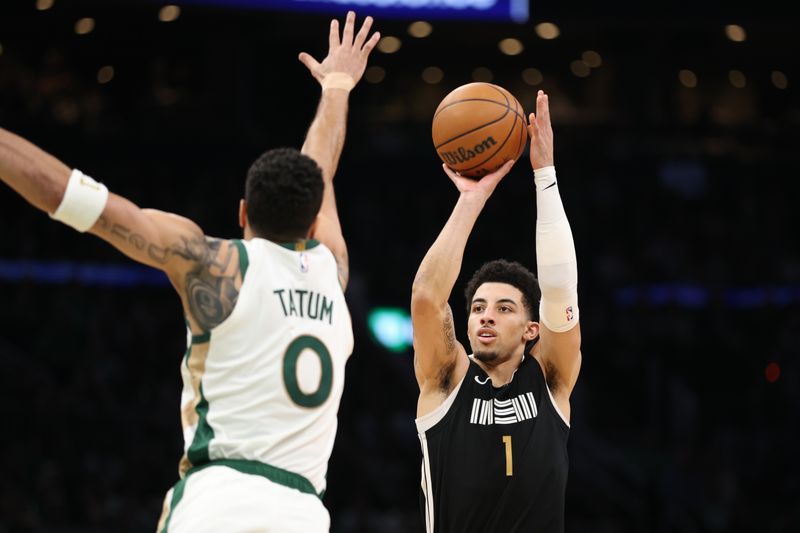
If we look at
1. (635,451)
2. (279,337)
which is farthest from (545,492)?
(635,451)

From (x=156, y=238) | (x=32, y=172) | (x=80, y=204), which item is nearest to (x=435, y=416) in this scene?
(x=156, y=238)

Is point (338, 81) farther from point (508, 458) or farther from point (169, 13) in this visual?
point (169, 13)

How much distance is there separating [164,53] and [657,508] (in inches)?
390

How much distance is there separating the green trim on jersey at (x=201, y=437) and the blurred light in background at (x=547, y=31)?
11.3 metres

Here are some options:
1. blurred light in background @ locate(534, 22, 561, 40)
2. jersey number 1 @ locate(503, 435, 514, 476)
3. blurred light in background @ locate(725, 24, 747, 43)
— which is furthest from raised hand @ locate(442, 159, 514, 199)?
blurred light in background @ locate(725, 24, 747, 43)

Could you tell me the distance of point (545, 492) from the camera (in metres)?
5.03

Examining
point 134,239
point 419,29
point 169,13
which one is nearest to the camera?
point 134,239

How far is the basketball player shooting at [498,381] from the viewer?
502 centimetres

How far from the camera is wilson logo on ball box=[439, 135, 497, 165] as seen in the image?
5254 millimetres

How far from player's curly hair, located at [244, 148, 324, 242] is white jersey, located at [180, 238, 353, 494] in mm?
69

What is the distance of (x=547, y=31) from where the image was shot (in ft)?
49.3

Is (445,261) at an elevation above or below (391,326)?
below

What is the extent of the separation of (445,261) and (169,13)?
10398mm

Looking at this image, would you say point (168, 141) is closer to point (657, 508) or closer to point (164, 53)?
point (164, 53)
